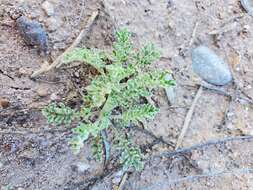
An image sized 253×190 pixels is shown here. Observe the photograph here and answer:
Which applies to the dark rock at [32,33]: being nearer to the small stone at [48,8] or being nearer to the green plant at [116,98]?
the small stone at [48,8]

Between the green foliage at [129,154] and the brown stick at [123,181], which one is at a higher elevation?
the green foliage at [129,154]

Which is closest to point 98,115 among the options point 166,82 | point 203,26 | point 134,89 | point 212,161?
point 134,89

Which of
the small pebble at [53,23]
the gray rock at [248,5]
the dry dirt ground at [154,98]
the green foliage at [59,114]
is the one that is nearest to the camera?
the green foliage at [59,114]

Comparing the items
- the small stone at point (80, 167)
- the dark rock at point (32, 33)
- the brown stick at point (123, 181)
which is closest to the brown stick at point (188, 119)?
the brown stick at point (123, 181)

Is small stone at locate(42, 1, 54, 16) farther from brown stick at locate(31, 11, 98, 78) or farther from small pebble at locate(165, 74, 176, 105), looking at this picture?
small pebble at locate(165, 74, 176, 105)

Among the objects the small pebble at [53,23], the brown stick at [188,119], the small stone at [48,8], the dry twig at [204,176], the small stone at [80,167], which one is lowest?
the dry twig at [204,176]

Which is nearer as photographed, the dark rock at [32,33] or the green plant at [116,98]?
the green plant at [116,98]
